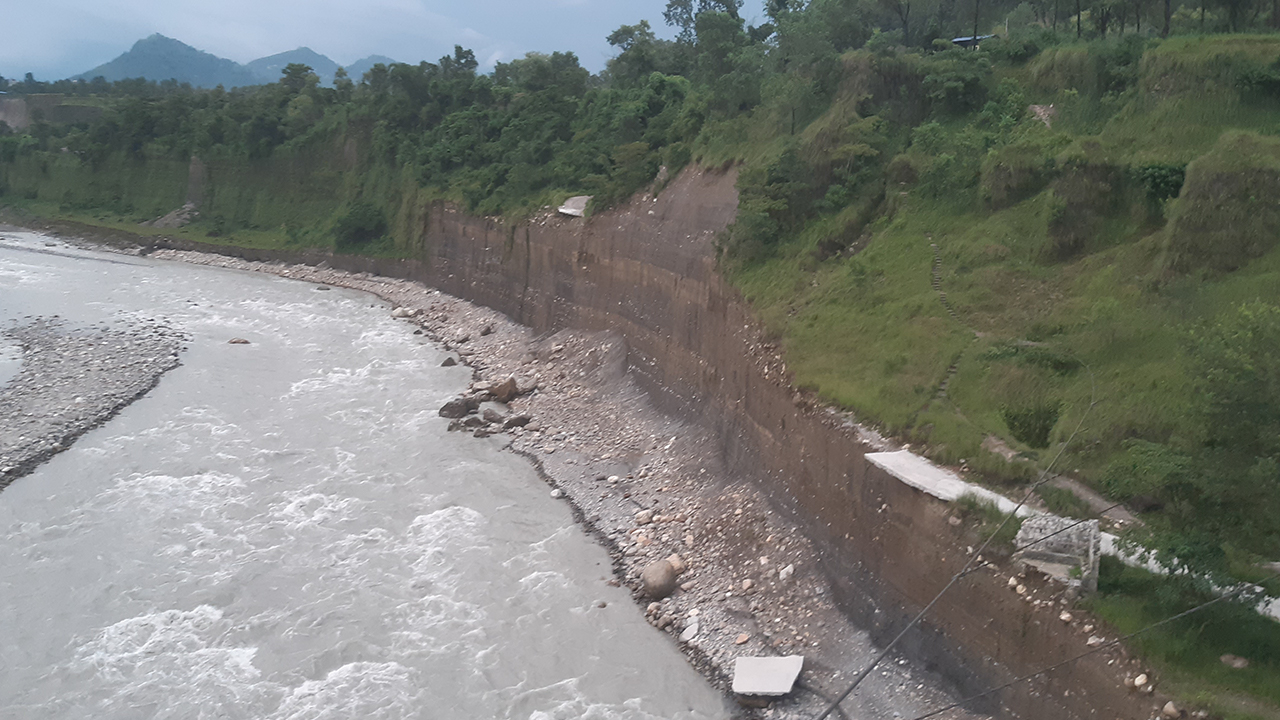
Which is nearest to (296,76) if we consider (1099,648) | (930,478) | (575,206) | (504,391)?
(575,206)

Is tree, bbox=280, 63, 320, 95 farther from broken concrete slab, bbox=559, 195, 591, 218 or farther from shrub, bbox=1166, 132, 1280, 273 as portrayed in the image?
shrub, bbox=1166, 132, 1280, 273

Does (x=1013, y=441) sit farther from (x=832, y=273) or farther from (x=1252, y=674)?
(x=832, y=273)

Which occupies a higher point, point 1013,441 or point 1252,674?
point 1013,441

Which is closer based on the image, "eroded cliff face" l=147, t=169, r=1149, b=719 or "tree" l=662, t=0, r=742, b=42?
"eroded cliff face" l=147, t=169, r=1149, b=719

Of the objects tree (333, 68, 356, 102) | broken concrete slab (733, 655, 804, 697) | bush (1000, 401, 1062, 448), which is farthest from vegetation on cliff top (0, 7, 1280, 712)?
tree (333, 68, 356, 102)

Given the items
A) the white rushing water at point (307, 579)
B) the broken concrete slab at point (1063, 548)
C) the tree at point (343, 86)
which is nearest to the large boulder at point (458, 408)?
the white rushing water at point (307, 579)

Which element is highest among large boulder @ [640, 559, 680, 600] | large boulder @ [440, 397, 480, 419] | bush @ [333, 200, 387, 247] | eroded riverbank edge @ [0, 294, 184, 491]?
bush @ [333, 200, 387, 247]

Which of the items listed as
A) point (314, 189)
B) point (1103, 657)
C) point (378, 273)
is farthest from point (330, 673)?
point (314, 189)
